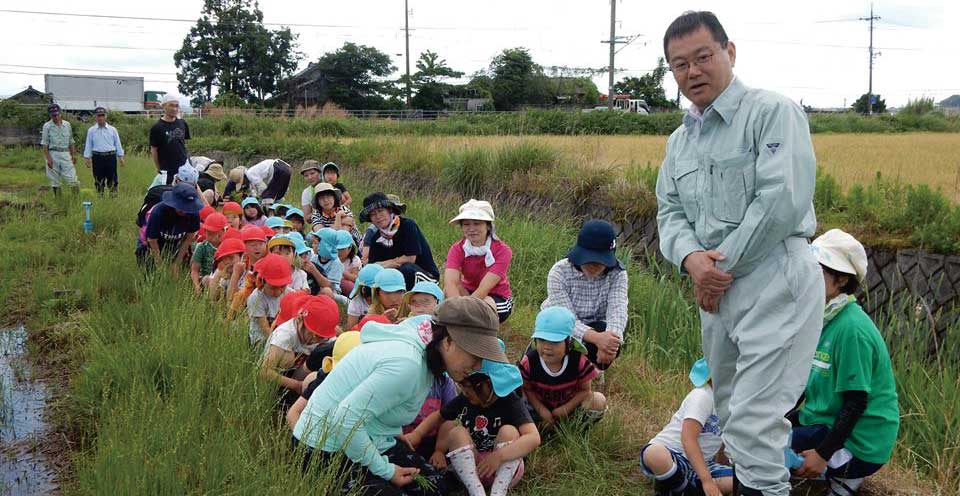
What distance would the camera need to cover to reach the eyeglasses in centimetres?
254

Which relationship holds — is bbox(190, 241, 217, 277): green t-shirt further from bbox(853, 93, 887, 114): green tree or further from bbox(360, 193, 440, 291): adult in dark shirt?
bbox(853, 93, 887, 114): green tree

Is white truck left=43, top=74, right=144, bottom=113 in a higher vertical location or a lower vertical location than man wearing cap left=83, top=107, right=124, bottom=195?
higher

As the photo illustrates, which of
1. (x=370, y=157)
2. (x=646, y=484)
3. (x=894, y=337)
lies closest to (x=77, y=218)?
(x=370, y=157)

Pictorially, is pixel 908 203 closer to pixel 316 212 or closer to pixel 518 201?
pixel 518 201

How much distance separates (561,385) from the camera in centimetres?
387

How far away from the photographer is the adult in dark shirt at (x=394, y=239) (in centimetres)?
601

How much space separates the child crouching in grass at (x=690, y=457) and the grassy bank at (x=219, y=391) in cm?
24

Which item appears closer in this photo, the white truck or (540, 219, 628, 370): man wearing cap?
(540, 219, 628, 370): man wearing cap

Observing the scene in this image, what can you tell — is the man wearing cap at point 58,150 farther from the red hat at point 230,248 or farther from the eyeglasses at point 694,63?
the eyeglasses at point 694,63

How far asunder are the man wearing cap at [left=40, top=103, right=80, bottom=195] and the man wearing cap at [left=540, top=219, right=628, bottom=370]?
9.49m

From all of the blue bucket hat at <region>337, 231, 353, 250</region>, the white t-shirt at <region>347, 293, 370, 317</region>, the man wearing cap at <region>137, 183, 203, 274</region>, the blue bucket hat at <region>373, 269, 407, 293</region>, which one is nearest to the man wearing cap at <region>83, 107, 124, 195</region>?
the man wearing cap at <region>137, 183, 203, 274</region>

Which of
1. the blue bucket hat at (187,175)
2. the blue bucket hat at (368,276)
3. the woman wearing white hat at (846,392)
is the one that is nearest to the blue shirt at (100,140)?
the blue bucket hat at (187,175)

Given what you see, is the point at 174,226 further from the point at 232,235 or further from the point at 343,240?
the point at 343,240

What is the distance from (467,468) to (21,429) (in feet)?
8.50
